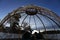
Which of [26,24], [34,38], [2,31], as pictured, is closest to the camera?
[34,38]

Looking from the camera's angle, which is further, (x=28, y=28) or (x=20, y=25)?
(x=20, y=25)

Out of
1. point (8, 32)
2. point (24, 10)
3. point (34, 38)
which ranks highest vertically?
point (24, 10)

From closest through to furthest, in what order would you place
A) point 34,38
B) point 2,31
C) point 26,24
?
point 34,38 → point 2,31 → point 26,24

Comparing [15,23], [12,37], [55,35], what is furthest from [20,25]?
[55,35]

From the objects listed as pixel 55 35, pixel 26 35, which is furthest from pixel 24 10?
pixel 55 35

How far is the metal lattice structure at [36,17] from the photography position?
1223 cm

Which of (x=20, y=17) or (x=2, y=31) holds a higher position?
(x=20, y=17)

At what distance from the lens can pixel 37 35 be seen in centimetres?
1216

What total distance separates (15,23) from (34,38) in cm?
421

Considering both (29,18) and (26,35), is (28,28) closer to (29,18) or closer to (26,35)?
(29,18)

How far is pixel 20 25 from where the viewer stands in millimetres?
15508

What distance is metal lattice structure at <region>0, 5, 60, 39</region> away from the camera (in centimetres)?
1223

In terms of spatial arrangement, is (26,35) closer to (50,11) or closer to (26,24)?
(50,11)

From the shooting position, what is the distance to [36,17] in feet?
47.7
